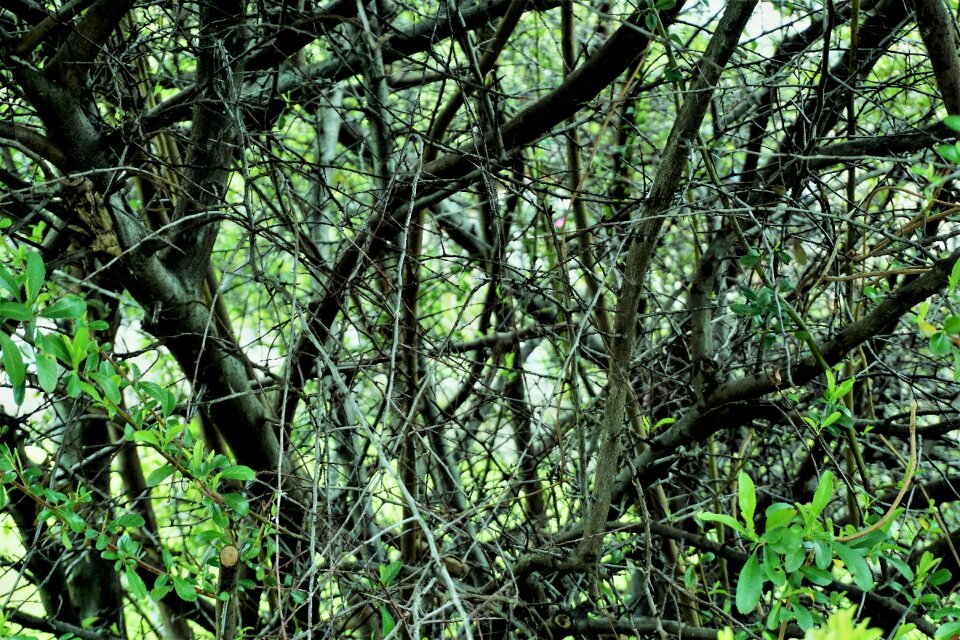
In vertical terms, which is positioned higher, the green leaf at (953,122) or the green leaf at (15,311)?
the green leaf at (953,122)

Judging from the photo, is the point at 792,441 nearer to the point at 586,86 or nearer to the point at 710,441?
the point at 710,441

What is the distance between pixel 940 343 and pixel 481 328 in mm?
2289

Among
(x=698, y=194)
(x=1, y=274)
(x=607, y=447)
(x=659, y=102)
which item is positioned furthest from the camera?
(x=659, y=102)

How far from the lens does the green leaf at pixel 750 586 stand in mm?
1306

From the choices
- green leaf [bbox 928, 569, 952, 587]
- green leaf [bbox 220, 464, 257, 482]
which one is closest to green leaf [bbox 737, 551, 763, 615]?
green leaf [bbox 928, 569, 952, 587]

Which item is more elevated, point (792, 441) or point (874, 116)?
point (874, 116)

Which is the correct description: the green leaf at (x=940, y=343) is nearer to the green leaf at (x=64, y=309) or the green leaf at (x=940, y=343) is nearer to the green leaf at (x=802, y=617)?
the green leaf at (x=802, y=617)

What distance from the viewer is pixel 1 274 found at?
4.48ft

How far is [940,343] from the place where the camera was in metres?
1.50

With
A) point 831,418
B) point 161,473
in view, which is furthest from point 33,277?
point 831,418

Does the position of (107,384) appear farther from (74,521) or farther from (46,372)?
(74,521)

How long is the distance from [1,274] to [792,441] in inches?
117

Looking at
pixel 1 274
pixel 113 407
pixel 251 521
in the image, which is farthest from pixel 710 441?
pixel 1 274

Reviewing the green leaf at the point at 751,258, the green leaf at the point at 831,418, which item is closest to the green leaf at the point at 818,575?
the green leaf at the point at 831,418
